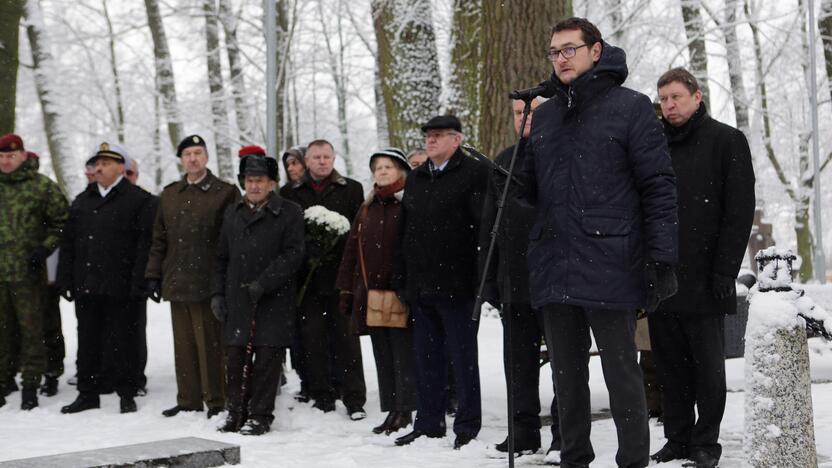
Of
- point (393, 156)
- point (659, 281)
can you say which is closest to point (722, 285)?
point (659, 281)

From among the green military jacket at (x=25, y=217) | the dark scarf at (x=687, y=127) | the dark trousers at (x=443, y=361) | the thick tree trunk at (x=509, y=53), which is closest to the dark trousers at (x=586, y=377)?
the dark scarf at (x=687, y=127)

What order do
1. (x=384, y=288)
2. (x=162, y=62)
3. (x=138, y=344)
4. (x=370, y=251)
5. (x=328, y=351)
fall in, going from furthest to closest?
(x=162, y=62) < (x=138, y=344) < (x=328, y=351) < (x=370, y=251) < (x=384, y=288)

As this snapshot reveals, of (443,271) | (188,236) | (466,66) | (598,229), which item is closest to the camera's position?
(598,229)

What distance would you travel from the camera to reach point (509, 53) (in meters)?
10.6

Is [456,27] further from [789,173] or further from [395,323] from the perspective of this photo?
[789,173]

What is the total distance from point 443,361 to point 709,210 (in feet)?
7.21

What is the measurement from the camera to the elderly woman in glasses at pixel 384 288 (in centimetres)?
734

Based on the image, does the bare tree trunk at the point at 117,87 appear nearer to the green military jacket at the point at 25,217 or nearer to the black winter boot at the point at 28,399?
the green military jacket at the point at 25,217

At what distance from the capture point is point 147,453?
582 centimetres

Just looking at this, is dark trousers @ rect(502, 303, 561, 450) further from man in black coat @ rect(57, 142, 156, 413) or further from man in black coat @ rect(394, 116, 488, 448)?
man in black coat @ rect(57, 142, 156, 413)

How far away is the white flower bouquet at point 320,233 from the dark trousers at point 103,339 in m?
1.61

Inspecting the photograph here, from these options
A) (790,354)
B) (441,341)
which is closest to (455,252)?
(441,341)

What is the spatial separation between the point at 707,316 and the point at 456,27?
9.37m

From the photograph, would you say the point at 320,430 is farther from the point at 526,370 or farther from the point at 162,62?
the point at 162,62
